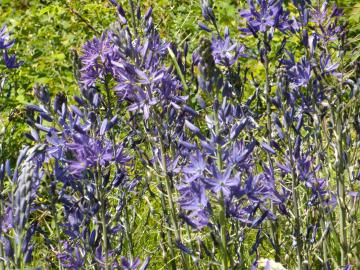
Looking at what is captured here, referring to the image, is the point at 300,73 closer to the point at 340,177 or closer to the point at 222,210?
the point at 340,177

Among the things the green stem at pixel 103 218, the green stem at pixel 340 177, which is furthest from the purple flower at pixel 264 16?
the green stem at pixel 103 218

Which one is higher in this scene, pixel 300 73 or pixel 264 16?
pixel 264 16

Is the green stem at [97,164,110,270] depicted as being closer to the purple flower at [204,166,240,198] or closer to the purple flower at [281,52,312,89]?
the purple flower at [204,166,240,198]

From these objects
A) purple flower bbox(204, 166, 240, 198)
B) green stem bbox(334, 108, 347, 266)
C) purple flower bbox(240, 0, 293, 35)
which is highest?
purple flower bbox(240, 0, 293, 35)

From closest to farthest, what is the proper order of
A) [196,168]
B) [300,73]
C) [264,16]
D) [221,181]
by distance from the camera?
[221,181] < [196,168] < [264,16] < [300,73]

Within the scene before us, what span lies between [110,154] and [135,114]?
1.68 feet

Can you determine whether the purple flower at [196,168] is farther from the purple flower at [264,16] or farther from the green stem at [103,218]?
the purple flower at [264,16]

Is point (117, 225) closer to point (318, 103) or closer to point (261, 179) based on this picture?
point (261, 179)

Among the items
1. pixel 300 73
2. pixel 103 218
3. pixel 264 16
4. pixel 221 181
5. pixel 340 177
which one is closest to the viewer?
pixel 221 181

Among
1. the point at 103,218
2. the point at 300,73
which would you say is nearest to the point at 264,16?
the point at 300,73

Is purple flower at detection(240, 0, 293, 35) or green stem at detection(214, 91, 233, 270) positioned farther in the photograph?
purple flower at detection(240, 0, 293, 35)

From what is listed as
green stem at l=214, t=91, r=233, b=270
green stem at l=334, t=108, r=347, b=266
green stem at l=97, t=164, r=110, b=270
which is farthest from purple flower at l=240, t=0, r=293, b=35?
green stem at l=97, t=164, r=110, b=270

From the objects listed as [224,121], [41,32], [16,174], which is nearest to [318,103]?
[224,121]

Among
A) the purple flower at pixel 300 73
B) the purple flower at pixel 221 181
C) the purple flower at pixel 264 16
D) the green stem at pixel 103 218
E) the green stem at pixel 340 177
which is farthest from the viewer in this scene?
the purple flower at pixel 300 73
